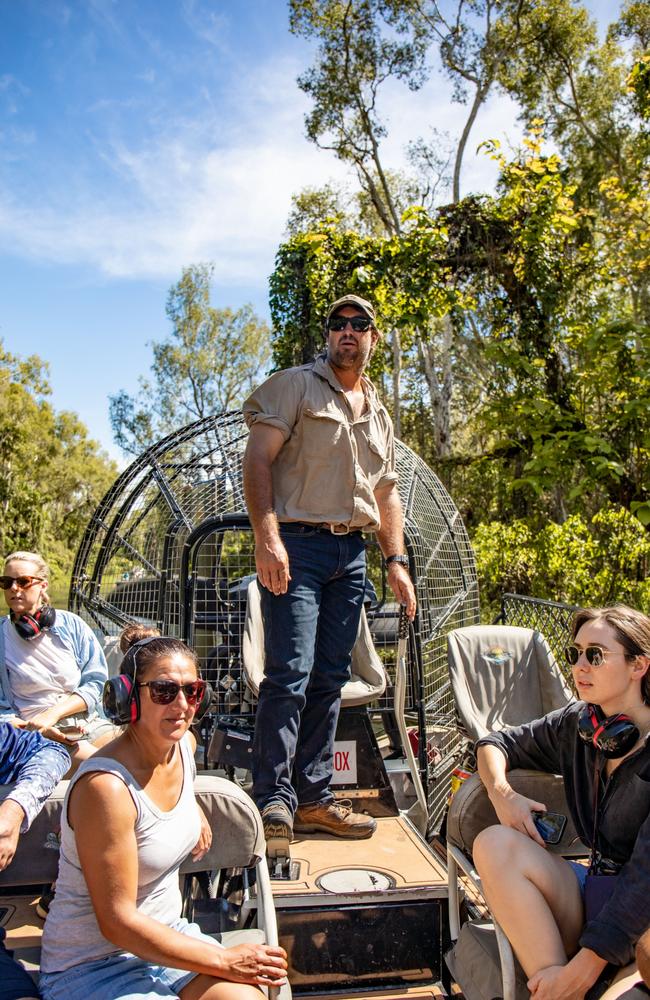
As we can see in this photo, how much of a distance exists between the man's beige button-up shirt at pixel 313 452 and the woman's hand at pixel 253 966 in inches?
65.6

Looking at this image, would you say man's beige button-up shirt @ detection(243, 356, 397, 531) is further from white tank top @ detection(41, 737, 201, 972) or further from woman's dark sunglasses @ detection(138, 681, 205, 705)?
white tank top @ detection(41, 737, 201, 972)

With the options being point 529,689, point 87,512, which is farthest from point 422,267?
point 87,512

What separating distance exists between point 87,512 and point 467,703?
37.9 metres

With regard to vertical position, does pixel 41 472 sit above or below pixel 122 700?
above

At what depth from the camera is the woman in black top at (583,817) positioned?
1787 millimetres

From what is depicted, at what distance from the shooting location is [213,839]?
2.08 metres

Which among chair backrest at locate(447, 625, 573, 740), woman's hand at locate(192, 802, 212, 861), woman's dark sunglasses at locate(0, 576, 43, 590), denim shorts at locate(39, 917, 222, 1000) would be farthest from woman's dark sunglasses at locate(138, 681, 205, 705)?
chair backrest at locate(447, 625, 573, 740)

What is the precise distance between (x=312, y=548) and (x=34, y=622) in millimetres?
1335

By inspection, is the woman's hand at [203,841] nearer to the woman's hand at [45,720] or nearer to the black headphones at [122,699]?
the black headphones at [122,699]

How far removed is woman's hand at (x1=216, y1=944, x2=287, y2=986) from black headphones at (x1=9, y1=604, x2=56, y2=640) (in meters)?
2.03

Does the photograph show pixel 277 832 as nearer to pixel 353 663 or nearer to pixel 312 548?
pixel 312 548

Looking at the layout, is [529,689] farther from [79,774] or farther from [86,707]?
[79,774]

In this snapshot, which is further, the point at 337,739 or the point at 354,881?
the point at 337,739

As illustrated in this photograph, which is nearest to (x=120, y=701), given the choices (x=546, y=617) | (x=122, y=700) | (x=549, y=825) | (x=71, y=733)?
(x=122, y=700)
